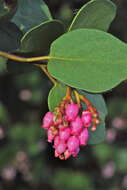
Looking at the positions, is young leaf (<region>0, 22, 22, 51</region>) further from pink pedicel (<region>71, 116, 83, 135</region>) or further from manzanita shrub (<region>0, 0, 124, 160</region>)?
pink pedicel (<region>71, 116, 83, 135</region>)

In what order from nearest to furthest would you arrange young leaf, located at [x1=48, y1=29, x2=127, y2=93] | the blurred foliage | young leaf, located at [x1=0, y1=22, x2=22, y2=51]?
1. young leaf, located at [x1=48, y1=29, x2=127, y2=93]
2. young leaf, located at [x1=0, y1=22, x2=22, y2=51]
3. the blurred foliage

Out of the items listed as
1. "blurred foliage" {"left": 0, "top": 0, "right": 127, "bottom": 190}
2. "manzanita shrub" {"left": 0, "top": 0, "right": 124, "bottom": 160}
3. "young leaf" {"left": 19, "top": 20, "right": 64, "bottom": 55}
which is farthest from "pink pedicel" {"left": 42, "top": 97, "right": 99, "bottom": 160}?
"blurred foliage" {"left": 0, "top": 0, "right": 127, "bottom": 190}

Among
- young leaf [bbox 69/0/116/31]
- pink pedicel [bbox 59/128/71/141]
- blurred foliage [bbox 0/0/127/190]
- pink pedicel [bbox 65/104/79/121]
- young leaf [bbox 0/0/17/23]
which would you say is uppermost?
young leaf [bbox 0/0/17/23]

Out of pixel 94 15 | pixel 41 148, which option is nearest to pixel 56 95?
pixel 94 15

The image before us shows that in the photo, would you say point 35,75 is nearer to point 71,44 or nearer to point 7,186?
point 7,186

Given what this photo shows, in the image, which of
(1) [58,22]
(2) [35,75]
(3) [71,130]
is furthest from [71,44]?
(2) [35,75]

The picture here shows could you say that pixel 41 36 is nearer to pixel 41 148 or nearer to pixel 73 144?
pixel 73 144

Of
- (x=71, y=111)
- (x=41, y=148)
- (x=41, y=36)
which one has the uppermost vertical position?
(x=41, y=36)
